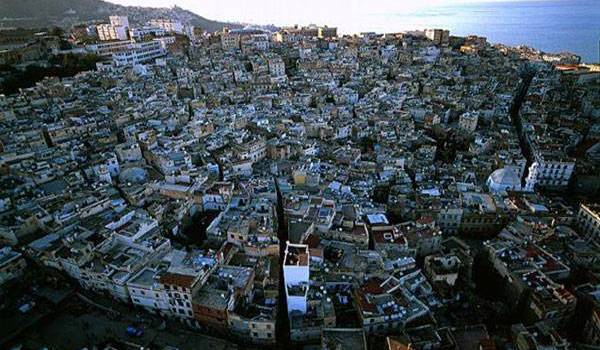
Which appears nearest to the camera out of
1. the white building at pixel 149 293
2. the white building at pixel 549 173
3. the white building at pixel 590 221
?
the white building at pixel 149 293

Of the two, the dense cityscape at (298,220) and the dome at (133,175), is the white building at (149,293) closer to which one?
the dense cityscape at (298,220)

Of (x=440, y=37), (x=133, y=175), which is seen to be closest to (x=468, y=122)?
(x=133, y=175)

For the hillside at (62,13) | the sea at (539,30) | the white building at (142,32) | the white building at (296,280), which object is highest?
the hillside at (62,13)

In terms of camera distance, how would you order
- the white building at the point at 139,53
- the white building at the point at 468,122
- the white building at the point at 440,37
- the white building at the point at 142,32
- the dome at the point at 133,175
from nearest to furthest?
the dome at the point at 133,175, the white building at the point at 468,122, the white building at the point at 139,53, the white building at the point at 142,32, the white building at the point at 440,37

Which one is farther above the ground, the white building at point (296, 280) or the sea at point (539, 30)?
the sea at point (539, 30)

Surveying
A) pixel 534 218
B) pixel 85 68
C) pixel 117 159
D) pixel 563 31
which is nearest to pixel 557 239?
pixel 534 218

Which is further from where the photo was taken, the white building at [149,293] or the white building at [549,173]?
the white building at [549,173]

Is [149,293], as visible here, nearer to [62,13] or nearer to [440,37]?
[440,37]

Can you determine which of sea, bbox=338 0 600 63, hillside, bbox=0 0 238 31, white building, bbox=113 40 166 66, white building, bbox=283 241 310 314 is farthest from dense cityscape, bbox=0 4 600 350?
hillside, bbox=0 0 238 31

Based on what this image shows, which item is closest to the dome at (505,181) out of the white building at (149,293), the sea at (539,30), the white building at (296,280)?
the white building at (296,280)
